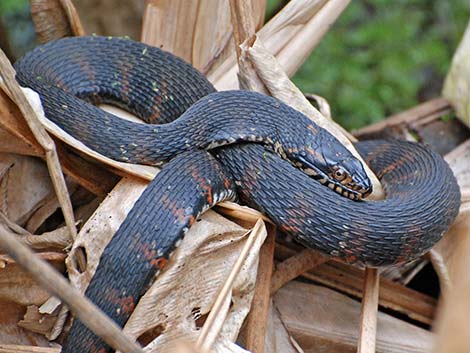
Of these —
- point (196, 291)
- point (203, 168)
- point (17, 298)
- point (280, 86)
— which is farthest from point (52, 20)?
point (196, 291)

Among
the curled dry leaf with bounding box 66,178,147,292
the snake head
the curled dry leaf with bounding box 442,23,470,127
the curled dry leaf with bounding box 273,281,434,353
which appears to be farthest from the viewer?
the curled dry leaf with bounding box 442,23,470,127

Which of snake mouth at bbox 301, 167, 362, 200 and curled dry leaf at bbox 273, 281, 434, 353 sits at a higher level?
snake mouth at bbox 301, 167, 362, 200

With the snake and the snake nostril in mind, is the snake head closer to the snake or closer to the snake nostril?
the snake

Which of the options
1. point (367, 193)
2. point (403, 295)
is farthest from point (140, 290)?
point (403, 295)

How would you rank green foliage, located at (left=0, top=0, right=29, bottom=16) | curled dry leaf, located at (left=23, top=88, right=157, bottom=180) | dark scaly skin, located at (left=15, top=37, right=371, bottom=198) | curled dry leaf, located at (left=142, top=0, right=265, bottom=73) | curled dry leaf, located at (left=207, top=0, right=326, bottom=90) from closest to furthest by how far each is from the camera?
curled dry leaf, located at (left=23, top=88, right=157, bottom=180) → dark scaly skin, located at (left=15, top=37, right=371, bottom=198) → curled dry leaf, located at (left=207, top=0, right=326, bottom=90) → curled dry leaf, located at (left=142, top=0, right=265, bottom=73) → green foliage, located at (left=0, top=0, right=29, bottom=16)

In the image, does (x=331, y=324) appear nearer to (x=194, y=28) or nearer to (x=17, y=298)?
(x=17, y=298)

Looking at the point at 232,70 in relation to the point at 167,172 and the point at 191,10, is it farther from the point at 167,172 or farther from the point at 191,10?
the point at 167,172

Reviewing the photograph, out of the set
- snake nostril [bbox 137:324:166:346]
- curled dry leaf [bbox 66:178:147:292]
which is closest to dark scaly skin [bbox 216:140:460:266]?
curled dry leaf [bbox 66:178:147:292]
